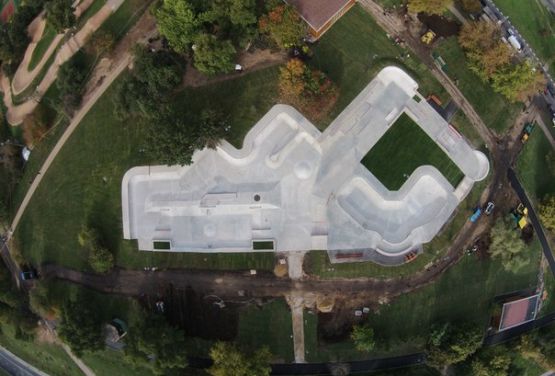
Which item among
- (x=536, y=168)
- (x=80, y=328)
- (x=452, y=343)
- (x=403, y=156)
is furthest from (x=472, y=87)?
(x=80, y=328)

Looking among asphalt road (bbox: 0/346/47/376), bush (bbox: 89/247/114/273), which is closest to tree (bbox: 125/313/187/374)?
bush (bbox: 89/247/114/273)

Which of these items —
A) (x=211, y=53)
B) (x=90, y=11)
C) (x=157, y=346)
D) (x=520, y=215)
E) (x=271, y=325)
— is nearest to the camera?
(x=157, y=346)

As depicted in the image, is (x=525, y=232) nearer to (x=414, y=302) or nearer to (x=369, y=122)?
(x=414, y=302)

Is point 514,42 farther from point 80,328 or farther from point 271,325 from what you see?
point 80,328

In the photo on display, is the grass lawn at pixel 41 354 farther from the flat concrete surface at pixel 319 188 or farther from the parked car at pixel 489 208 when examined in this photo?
the parked car at pixel 489 208

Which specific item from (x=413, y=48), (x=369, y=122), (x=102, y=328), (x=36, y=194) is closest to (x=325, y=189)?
(x=369, y=122)

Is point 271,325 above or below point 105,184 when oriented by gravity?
below

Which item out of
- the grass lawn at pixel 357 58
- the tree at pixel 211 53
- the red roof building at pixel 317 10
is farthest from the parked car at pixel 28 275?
the red roof building at pixel 317 10
